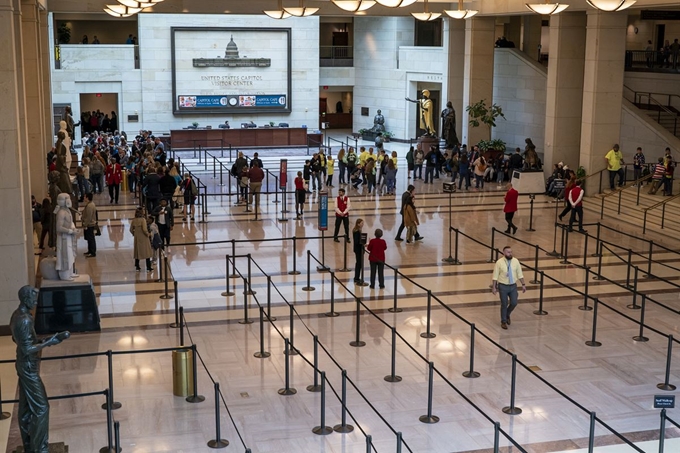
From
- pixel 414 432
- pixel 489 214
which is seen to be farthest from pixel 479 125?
pixel 414 432

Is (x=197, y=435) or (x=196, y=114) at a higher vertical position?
(x=196, y=114)

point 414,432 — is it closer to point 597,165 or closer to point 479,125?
point 597,165

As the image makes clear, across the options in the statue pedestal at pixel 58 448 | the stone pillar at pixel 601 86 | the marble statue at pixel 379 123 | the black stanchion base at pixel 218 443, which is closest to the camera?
the statue pedestal at pixel 58 448

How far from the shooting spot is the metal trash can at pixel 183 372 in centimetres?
1224

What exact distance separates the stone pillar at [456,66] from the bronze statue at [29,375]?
29.7m

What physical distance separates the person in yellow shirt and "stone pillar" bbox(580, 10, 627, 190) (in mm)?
664

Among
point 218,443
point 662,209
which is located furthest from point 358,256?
point 662,209

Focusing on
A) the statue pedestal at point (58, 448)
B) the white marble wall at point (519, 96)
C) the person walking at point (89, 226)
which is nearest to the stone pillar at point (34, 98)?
the person walking at point (89, 226)

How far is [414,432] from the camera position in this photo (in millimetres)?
11273

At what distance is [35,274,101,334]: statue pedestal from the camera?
15273mm

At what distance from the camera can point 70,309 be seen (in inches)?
603

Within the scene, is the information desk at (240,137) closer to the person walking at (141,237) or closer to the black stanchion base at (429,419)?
the person walking at (141,237)

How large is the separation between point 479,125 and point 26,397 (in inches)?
1129

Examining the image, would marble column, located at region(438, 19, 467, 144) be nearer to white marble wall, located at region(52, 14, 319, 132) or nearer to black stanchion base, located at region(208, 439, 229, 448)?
white marble wall, located at region(52, 14, 319, 132)
